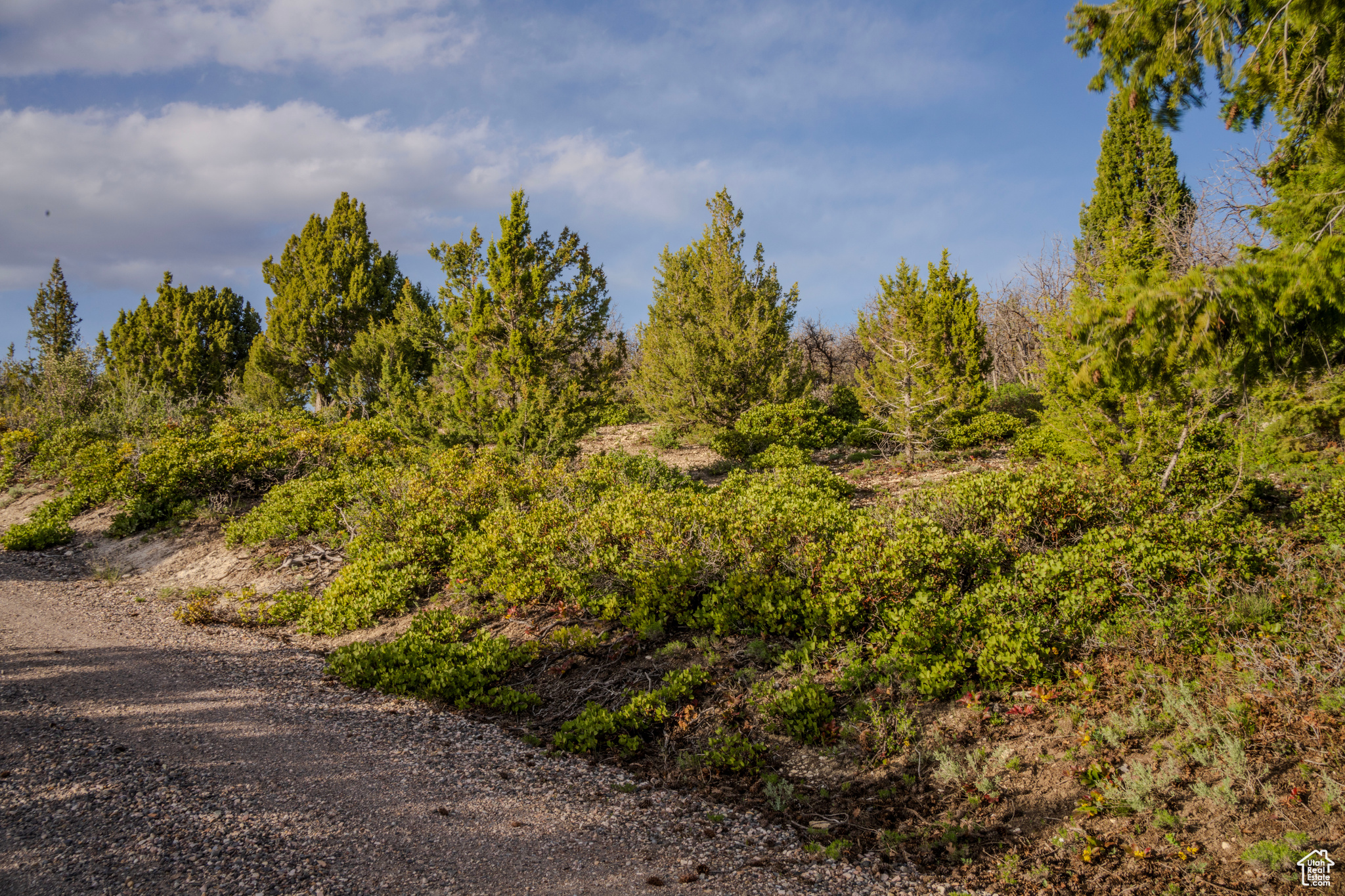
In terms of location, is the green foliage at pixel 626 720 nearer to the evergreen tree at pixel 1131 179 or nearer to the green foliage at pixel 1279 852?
the green foliage at pixel 1279 852

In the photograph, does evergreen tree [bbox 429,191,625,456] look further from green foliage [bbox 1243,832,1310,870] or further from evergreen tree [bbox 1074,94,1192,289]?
evergreen tree [bbox 1074,94,1192,289]

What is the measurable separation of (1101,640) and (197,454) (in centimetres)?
1452

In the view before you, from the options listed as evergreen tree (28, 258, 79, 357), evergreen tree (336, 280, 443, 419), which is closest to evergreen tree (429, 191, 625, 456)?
evergreen tree (336, 280, 443, 419)

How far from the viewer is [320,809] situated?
342cm

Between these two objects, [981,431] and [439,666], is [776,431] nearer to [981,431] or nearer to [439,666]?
[981,431]

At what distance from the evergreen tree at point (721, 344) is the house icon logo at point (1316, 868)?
1291cm

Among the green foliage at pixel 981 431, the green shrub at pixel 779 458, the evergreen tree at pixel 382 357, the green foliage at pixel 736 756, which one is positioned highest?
the evergreen tree at pixel 382 357

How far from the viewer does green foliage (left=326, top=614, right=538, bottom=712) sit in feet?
17.6

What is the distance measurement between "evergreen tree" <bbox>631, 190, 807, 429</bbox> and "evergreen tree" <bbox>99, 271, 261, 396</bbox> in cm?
2037

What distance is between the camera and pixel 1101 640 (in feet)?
14.4

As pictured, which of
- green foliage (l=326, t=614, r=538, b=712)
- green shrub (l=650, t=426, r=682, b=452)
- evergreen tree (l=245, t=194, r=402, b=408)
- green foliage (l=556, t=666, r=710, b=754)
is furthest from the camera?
evergreen tree (l=245, t=194, r=402, b=408)

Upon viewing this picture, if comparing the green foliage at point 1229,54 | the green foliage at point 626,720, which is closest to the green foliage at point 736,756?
the green foliage at point 626,720

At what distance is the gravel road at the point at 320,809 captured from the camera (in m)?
2.87

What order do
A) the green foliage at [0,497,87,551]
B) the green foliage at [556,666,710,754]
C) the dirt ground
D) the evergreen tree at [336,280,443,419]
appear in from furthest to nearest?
the evergreen tree at [336,280,443,419] → the green foliage at [0,497,87,551] → the green foliage at [556,666,710,754] → the dirt ground
